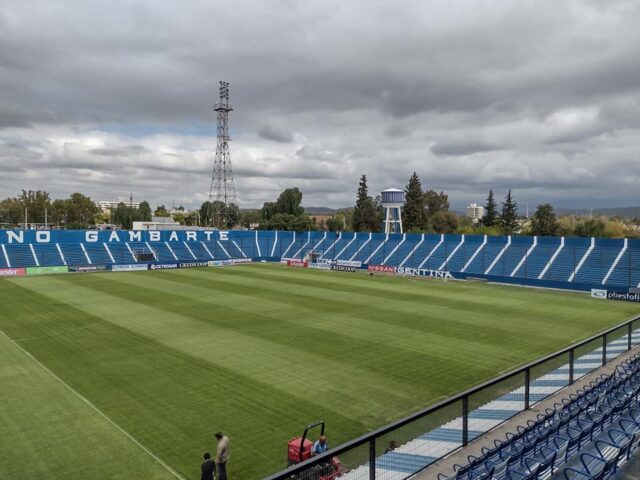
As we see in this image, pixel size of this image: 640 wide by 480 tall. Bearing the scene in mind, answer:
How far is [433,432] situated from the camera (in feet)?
37.2

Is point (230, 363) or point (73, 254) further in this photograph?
point (73, 254)

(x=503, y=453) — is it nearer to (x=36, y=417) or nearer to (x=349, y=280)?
(x=36, y=417)

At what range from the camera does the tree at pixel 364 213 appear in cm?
10538

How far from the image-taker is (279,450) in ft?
39.3

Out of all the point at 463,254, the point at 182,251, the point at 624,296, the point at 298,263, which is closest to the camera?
the point at 624,296

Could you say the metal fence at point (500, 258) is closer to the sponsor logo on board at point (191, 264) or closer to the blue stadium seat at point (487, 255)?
the blue stadium seat at point (487, 255)

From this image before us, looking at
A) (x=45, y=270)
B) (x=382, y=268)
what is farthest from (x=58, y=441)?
(x=382, y=268)

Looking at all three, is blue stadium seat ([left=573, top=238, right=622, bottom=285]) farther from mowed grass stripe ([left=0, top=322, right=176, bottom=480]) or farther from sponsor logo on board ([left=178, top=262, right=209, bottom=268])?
sponsor logo on board ([left=178, top=262, right=209, bottom=268])

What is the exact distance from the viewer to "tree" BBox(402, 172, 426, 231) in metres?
105

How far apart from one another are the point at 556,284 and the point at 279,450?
39158 millimetres

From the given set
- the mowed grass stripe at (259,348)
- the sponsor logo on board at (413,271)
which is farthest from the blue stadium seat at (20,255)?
the sponsor logo on board at (413,271)

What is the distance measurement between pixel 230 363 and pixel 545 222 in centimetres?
9077

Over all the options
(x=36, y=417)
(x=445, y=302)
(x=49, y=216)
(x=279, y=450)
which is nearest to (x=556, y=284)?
(x=445, y=302)

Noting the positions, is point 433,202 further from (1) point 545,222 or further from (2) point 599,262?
(2) point 599,262
